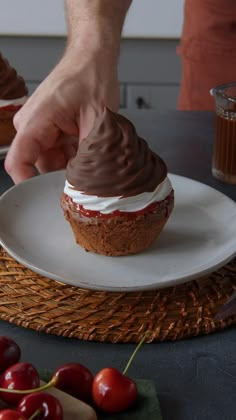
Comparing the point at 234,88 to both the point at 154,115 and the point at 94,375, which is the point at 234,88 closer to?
the point at 154,115

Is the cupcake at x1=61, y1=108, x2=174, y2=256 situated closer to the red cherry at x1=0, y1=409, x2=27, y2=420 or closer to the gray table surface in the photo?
the gray table surface

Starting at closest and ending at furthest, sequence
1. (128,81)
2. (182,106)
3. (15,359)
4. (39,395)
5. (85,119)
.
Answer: (39,395)
(15,359)
(85,119)
(182,106)
(128,81)

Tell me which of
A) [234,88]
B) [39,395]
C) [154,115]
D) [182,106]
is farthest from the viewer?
[182,106]

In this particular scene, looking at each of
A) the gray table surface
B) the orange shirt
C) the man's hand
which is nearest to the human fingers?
the man's hand

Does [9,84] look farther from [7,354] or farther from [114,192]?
[7,354]

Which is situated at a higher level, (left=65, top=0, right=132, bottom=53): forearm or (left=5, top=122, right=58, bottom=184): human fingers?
(left=65, top=0, right=132, bottom=53): forearm

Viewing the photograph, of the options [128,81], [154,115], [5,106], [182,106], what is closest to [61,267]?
[5,106]
